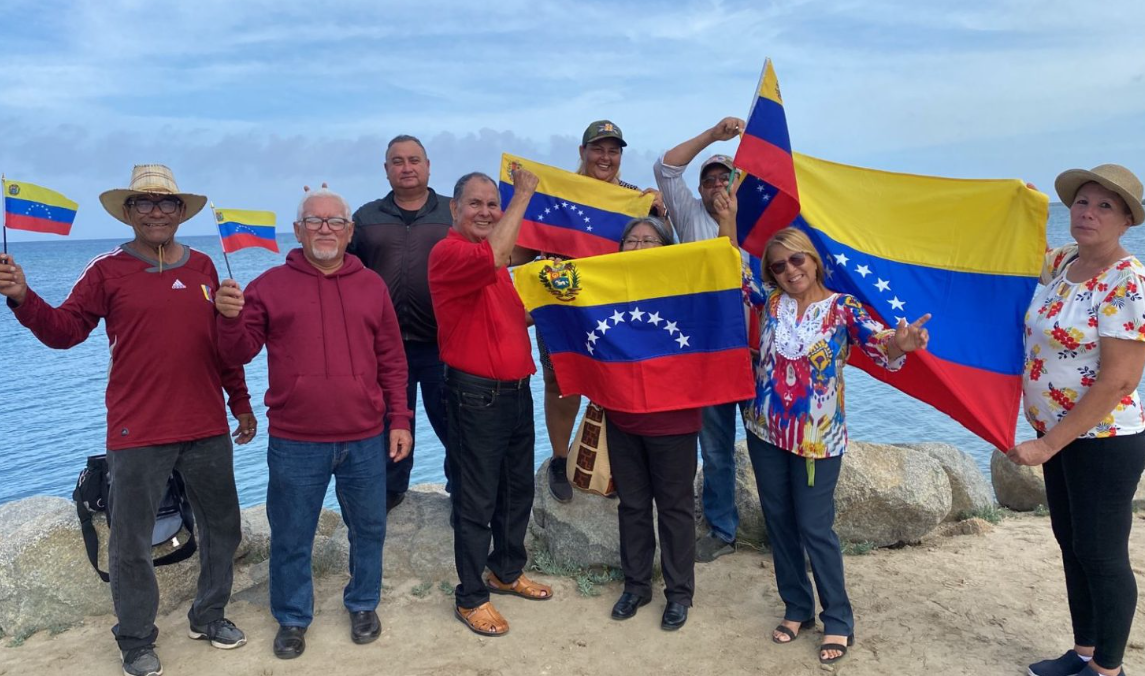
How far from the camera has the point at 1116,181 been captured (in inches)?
147

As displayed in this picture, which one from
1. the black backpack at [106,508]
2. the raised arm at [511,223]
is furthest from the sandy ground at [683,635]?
the raised arm at [511,223]

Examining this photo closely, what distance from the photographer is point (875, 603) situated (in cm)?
534


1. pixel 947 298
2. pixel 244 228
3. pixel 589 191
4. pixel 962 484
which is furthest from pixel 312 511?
pixel 962 484

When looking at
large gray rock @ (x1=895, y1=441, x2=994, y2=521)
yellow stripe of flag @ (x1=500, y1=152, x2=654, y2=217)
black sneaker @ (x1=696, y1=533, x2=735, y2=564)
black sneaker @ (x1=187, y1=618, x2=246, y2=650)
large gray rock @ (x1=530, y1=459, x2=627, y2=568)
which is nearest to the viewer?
black sneaker @ (x1=187, y1=618, x2=246, y2=650)

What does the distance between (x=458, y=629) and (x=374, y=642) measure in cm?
55

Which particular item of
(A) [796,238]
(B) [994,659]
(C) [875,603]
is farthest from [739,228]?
(B) [994,659]

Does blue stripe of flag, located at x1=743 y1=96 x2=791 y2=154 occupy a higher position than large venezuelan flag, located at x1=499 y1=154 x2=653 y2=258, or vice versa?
blue stripe of flag, located at x1=743 y1=96 x2=791 y2=154

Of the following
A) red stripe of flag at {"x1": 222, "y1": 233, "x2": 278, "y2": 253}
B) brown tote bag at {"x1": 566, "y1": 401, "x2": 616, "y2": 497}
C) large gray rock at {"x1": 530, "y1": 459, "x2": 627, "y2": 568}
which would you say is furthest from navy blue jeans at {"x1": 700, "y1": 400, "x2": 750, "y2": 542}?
red stripe of flag at {"x1": 222, "y1": 233, "x2": 278, "y2": 253}

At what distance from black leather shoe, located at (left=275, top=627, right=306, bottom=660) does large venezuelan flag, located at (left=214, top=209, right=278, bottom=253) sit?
2409 millimetres

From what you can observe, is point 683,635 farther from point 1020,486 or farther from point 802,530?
point 1020,486

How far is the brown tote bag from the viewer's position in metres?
5.60

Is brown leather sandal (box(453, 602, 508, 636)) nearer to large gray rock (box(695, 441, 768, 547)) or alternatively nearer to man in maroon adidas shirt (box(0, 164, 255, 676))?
man in maroon adidas shirt (box(0, 164, 255, 676))

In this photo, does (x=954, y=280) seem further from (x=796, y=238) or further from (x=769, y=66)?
(x=769, y=66)

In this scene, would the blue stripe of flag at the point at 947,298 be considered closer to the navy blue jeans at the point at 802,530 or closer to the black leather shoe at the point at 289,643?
the navy blue jeans at the point at 802,530
